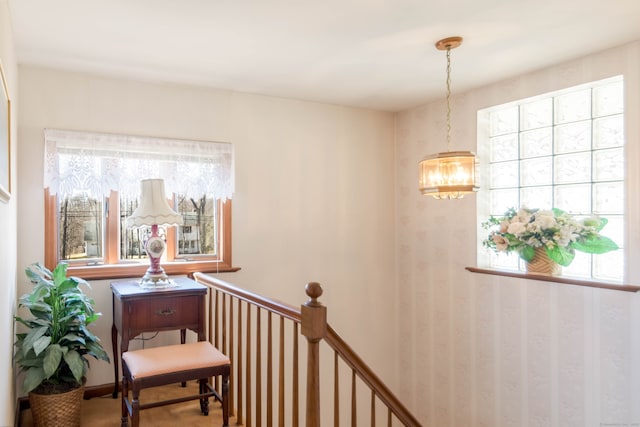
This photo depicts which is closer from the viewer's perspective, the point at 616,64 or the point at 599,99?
the point at 616,64

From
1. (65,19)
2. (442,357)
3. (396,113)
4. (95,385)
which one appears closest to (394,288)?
(442,357)

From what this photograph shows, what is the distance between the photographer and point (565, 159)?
3.38 m

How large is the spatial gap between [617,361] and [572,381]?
362 mm

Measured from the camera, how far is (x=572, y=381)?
3168 millimetres

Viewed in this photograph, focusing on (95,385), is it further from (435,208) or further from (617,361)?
(617,361)

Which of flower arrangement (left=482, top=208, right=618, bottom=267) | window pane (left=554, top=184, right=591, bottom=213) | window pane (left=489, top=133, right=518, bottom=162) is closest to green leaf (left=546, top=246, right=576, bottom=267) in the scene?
flower arrangement (left=482, top=208, right=618, bottom=267)

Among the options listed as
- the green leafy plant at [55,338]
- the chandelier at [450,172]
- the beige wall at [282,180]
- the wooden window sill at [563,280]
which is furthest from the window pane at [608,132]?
the green leafy plant at [55,338]

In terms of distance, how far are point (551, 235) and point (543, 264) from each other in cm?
26

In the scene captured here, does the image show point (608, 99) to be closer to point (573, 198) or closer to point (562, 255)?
point (573, 198)

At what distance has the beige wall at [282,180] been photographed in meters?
3.27

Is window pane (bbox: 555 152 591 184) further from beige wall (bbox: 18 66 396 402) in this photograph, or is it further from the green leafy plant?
the green leafy plant

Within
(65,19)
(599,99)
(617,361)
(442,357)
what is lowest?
(442,357)

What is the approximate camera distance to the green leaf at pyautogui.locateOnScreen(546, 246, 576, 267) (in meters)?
3.16

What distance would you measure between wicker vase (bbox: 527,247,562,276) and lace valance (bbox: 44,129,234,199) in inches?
95.9
